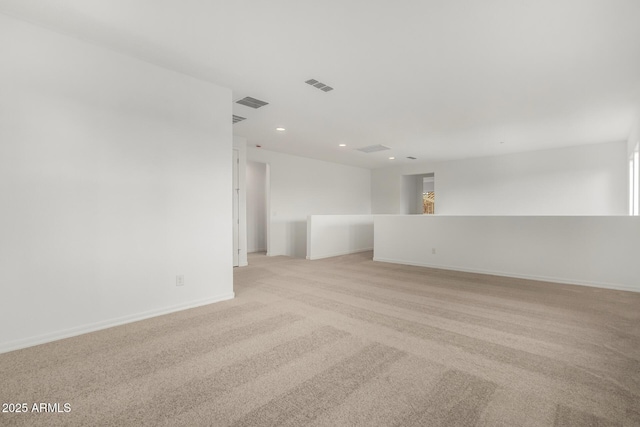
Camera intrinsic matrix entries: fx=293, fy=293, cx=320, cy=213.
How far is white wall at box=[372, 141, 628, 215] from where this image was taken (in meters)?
6.77

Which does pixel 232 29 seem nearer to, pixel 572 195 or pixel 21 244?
pixel 21 244

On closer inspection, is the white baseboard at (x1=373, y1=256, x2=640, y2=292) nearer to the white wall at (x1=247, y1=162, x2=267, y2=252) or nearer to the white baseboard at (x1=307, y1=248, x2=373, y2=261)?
the white baseboard at (x1=307, y1=248, x2=373, y2=261)

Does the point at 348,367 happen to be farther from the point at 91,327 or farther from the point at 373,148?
the point at 373,148

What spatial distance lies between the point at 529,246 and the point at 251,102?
5.27m

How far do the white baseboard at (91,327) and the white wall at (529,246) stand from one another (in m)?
4.50

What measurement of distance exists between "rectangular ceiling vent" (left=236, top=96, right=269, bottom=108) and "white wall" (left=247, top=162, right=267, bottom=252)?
4.24m

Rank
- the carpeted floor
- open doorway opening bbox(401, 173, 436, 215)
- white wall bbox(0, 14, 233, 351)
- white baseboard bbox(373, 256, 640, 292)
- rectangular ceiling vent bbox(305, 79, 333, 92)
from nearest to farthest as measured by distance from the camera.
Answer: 1. the carpeted floor
2. white wall bbox(0, 14, 233, 351)
3. rectangular ceiling vent bbox(305, 79, 333, 92)
4. white baseboard bbox(373, 256, 640, 292)
5. open doorway opening bbox(401, 173, 436, 215)

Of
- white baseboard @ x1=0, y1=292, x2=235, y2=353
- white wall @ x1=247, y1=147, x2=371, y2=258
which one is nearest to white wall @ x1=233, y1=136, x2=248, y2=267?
white wall @ x1=247, y1=147, x2=371, y2=258

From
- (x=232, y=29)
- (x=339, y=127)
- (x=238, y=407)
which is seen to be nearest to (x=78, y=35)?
(x=232, y=29)

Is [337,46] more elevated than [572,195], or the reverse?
[337,46]

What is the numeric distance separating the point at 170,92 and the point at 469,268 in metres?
5.79

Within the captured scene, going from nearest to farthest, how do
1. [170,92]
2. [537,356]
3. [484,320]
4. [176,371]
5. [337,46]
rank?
1. [176,371]
2. [537,356]
3. [337,46]
4. [484,320]
5. [170,92]

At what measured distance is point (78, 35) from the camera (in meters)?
2.72

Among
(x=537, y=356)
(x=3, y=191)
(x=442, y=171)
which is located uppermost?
(x=442, y=171)
